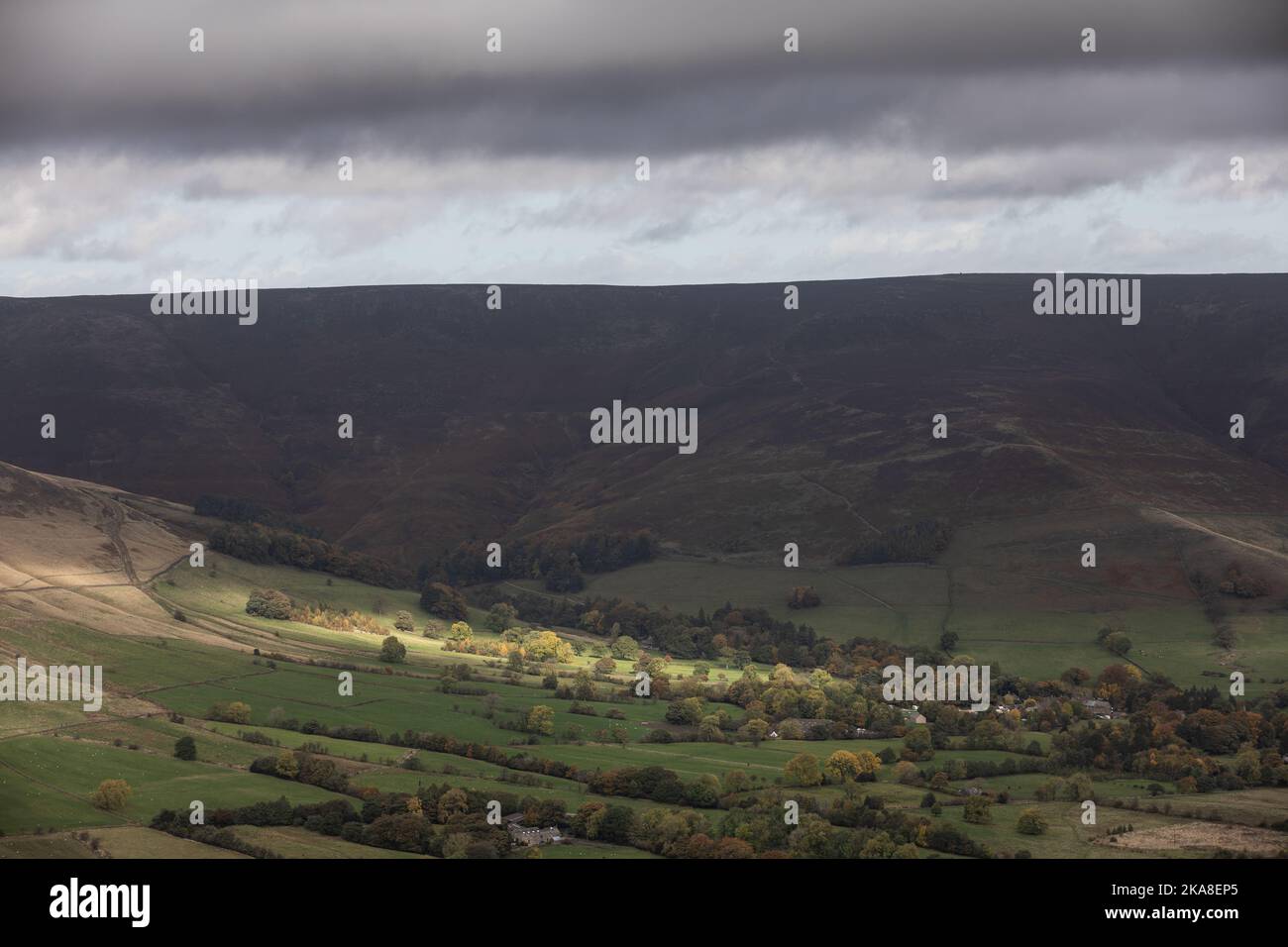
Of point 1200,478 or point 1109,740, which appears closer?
point 1109,740

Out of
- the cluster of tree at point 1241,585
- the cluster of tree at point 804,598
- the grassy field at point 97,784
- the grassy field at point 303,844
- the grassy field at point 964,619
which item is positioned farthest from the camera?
the cluster of tree at point 804,598

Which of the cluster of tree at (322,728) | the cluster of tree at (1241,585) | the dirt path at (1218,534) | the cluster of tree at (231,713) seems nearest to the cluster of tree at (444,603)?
the cluster of tree at (322,728)

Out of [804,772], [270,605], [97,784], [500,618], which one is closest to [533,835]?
[804,772]

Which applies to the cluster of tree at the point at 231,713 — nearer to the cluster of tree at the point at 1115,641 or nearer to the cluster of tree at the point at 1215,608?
the cluster of tree at the point at 1115,641

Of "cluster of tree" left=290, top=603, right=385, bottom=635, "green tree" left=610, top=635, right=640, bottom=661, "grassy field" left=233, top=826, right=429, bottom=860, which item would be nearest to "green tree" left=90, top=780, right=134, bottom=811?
"grassy field" left=233, top=826, right=429, bottom=860

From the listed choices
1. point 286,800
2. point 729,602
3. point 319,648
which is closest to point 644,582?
point 729,602
